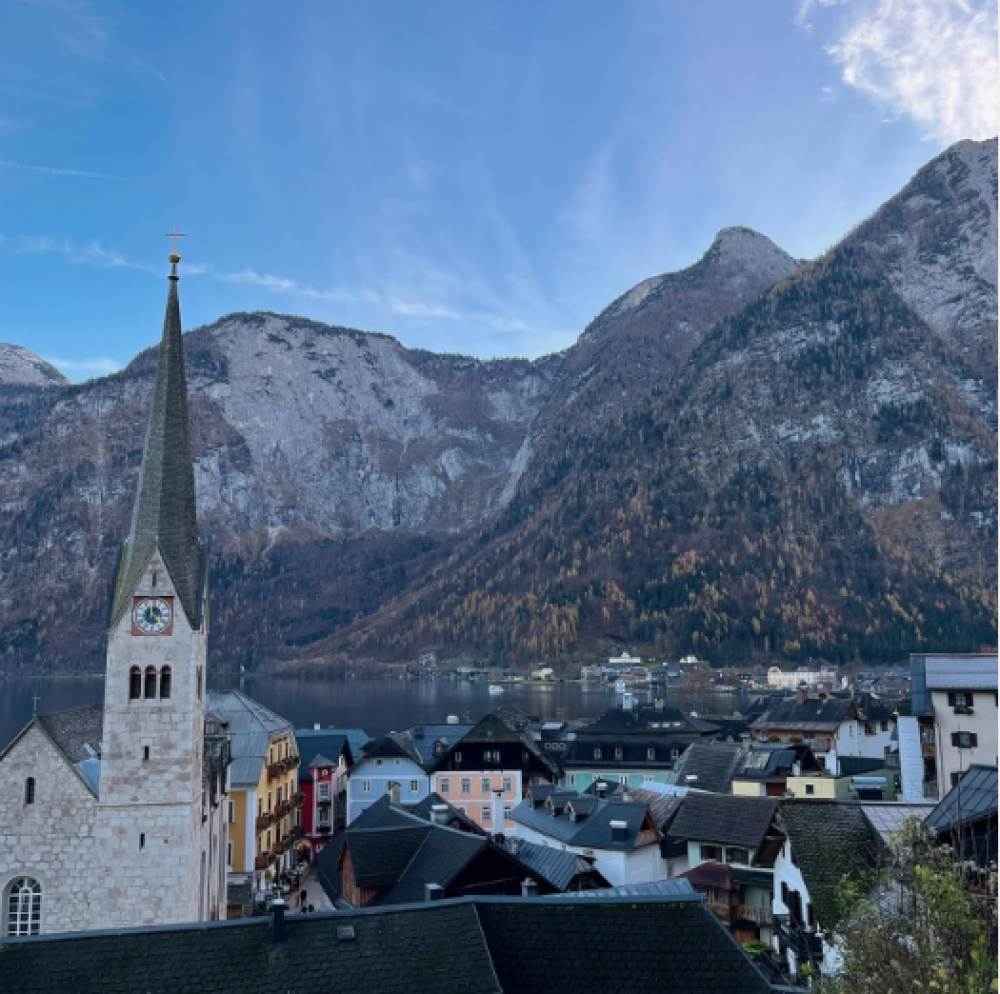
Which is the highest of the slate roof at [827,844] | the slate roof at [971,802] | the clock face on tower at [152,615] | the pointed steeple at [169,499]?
the pointed steeple at [169,499]

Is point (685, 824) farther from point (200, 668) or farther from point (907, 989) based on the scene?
point (907, 989)

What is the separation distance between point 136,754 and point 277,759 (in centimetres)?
2925

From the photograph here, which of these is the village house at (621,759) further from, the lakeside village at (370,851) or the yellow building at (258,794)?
the yellow building at (258,794)

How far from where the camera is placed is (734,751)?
6725 centimetres

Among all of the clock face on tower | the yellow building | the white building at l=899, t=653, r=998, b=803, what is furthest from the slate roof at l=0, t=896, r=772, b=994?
the white building at l=899, t=653, r=998, b=803

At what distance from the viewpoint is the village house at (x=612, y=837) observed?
44.0 meters

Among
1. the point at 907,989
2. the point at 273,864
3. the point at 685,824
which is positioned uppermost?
the point at 907,989

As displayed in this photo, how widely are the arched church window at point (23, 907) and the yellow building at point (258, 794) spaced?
1409 cm

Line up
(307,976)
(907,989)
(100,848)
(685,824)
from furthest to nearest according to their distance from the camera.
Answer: (685,824), (100,848), (307,976), (907,989)

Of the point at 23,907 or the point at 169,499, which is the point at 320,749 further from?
the point at 169,499

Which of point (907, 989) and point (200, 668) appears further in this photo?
point (200, 668)

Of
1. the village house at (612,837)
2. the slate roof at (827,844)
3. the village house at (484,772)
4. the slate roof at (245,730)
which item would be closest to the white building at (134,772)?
the village house at (612,837)

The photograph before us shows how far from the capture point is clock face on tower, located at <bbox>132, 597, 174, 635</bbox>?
104 ft

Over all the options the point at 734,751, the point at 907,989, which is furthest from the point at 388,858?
the point at 734,751
